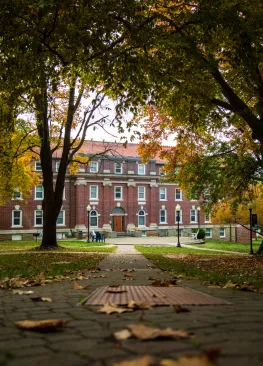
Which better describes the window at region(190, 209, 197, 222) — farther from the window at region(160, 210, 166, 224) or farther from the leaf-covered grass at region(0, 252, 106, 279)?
the leaf-covered grass at region(0, 252, 106, 279)

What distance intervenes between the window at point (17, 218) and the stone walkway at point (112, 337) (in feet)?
161

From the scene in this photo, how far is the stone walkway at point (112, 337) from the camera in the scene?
202 centimetres

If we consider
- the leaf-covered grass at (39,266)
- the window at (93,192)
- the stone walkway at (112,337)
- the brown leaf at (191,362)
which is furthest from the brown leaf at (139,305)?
the window at (93,192)

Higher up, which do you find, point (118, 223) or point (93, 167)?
point (93, 167)

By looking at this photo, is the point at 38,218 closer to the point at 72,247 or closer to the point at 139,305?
the point at 72,247

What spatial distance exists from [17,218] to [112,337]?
167 feet

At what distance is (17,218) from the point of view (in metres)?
51.0

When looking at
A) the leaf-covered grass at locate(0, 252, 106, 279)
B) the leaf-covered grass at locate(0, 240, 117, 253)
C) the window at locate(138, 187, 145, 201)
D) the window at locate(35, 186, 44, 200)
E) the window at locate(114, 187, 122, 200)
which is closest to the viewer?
the leaf-covered grass at locate(0, 252, 106, 279)

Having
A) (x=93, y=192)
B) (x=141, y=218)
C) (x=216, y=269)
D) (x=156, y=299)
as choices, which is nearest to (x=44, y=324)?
(x=156, y=299)

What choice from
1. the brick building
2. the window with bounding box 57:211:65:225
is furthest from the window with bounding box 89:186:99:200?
the window with bounding box 57:211:65:225

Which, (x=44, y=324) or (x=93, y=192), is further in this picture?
(x=93, y=192)

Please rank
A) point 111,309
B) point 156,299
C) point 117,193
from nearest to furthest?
point 111,309 → point 156,299 → point 117,193

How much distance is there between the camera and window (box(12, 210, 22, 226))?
50.7m

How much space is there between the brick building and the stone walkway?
48.9m
